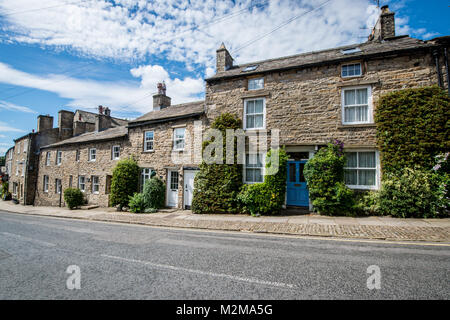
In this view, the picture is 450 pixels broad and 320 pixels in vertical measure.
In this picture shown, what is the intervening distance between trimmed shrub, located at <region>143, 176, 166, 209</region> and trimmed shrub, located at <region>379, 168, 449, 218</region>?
1207 cm

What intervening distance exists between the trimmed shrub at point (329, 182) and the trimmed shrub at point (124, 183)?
1172 centimetres

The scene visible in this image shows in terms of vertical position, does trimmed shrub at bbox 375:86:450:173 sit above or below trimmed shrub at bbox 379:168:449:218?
above

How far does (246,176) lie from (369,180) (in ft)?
19.7

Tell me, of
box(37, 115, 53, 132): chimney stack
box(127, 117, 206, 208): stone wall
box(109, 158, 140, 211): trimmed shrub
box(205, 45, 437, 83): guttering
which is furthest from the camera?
box(37, 115, 53, 132): chimney stack

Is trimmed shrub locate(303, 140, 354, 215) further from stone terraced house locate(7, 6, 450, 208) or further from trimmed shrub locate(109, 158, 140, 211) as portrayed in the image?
trimmed shrub locate(109, 158, 140, 211)

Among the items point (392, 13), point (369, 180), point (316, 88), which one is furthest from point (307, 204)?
point (392, 13)

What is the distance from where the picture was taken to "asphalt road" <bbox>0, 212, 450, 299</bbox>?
3402mm

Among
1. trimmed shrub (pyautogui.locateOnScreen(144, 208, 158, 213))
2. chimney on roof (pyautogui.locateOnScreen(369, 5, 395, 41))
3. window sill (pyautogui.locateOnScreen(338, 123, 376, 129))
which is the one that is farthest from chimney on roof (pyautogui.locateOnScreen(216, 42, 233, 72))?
trimmed shrub (pyautogui.locateOnScreen(144, 208, 158, 213))

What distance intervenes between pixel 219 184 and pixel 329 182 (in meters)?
5.55

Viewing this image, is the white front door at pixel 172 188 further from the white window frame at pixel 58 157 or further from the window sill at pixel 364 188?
the white window frame at pixel 58 157

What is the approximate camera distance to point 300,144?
11.2 metres

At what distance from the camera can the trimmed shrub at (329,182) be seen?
382 inches

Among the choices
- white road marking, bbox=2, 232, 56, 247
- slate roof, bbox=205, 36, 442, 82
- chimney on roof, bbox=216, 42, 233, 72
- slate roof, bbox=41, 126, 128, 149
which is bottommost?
white road marking, bbox=2, 232, 56, 247

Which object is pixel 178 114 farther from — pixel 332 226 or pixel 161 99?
pixel 332 226
